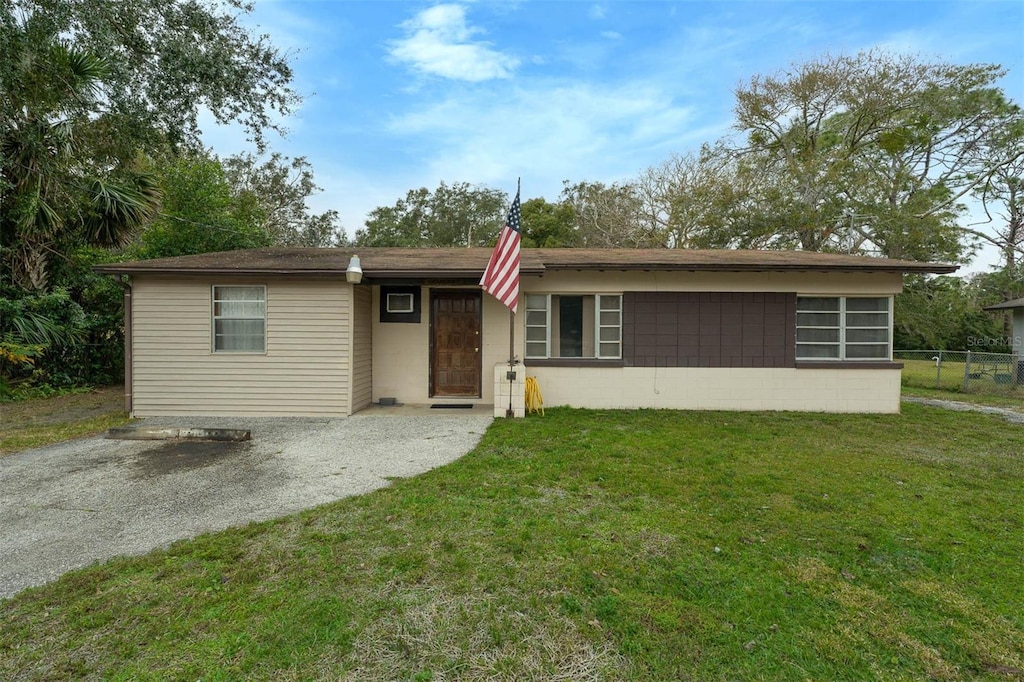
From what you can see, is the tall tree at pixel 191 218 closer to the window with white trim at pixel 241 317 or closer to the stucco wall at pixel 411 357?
the window with white trim at pixel 241 317

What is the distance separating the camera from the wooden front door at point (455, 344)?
8.34m

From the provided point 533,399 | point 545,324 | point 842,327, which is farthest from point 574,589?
point 842,327

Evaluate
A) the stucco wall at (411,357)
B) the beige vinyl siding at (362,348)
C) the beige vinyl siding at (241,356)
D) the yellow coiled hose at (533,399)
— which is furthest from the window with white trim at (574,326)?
the beige vinyl siding at (241,356)

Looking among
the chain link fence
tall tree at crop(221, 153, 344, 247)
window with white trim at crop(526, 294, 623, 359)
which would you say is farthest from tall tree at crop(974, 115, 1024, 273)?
tall tree at crop(221, 153, 344, 247)

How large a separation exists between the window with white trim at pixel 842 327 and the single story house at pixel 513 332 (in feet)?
0.08

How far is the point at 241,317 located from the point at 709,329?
754 cm

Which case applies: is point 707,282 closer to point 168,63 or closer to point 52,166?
point 168,63

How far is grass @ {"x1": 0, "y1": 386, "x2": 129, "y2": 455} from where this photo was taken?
5.86 m

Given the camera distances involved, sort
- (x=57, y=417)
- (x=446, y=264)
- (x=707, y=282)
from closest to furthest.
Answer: (x=57, y=417) < (x=446, y=264) < (x=707, y=282)

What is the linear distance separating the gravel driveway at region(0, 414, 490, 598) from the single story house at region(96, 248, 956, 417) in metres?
1.00

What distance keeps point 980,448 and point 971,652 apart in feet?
16.4

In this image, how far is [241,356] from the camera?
7.38m

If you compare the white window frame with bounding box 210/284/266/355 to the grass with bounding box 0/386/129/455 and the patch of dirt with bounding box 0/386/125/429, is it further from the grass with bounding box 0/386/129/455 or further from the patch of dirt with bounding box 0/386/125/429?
the patch of dirt with bounding box 0/386/125/429

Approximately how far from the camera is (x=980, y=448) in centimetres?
566
